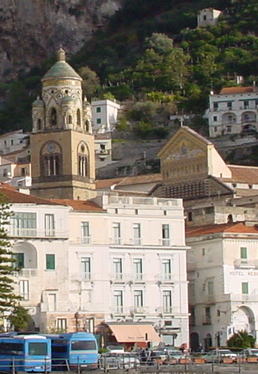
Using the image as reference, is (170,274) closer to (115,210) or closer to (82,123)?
(115,210)

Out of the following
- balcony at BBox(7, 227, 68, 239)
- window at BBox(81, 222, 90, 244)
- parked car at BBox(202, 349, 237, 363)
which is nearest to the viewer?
parked car at BBox(202, 349, 237, 363)

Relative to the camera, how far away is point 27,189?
126750mm

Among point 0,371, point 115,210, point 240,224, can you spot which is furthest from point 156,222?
point 0,371

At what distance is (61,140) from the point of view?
126 m

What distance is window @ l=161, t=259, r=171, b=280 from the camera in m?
98.9

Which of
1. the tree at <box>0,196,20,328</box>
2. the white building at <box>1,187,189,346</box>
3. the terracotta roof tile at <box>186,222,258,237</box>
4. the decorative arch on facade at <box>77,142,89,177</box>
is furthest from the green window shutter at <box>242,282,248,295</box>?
the decorative arch on facade at <box>77,142,89,177</box>

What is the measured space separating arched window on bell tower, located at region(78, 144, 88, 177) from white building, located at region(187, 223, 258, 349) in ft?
78.9

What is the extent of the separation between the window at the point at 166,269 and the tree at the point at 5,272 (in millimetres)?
12384

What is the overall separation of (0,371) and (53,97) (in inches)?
2337

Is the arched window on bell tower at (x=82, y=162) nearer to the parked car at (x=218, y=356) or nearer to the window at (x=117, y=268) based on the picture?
the window at (x=117, y=268)

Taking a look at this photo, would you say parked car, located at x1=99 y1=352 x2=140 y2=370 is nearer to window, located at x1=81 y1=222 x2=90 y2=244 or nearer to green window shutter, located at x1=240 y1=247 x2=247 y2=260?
window, located at x1=81 y1=222 x2=90 y2=244

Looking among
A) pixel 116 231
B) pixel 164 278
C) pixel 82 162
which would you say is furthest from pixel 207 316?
pixel 82 162

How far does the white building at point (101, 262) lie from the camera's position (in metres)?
93.7

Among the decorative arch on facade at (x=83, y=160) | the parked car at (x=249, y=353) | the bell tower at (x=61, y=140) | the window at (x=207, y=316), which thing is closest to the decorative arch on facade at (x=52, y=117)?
the bell tower at (x=61, y=140)
